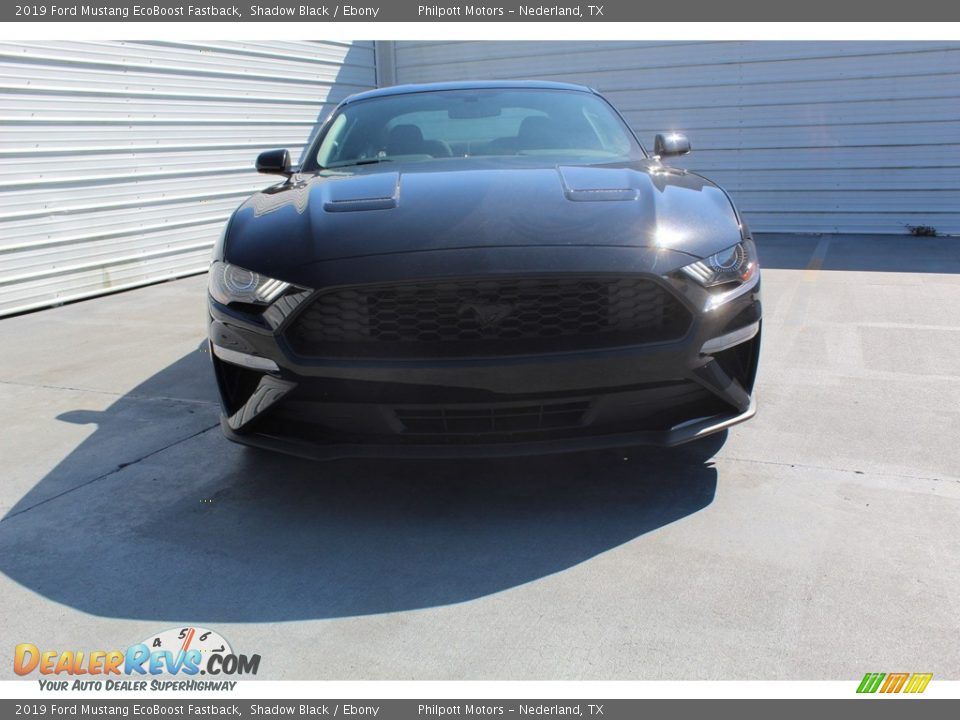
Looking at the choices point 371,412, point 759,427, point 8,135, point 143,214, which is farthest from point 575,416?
point 143,214

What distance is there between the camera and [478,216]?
273 centimetres

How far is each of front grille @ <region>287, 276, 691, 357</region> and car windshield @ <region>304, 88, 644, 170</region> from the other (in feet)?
4.36

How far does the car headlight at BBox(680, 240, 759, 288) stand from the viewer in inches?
103

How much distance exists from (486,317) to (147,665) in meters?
1.27

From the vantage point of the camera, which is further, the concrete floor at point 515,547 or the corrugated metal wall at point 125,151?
the corrugated metal wall at point 125,151

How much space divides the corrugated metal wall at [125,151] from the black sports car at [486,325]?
4859 millimetres

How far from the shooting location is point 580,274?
2504 mm

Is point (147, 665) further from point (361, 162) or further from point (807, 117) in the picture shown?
point (807, 117)

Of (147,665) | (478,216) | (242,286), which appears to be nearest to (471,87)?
(478,216)

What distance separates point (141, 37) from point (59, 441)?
545 centimetres

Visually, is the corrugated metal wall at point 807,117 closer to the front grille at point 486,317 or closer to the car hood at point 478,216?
the car hood at point 478,216

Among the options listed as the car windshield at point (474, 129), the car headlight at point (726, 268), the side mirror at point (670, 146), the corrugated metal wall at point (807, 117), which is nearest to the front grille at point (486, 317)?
the car headlight at point (726, 268)

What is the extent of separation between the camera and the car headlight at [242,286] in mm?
2619

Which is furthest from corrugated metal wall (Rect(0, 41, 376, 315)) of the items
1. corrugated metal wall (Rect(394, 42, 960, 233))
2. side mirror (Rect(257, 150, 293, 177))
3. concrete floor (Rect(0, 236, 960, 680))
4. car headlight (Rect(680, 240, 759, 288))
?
car headlight (Rect(680, 240, 759, 288))
